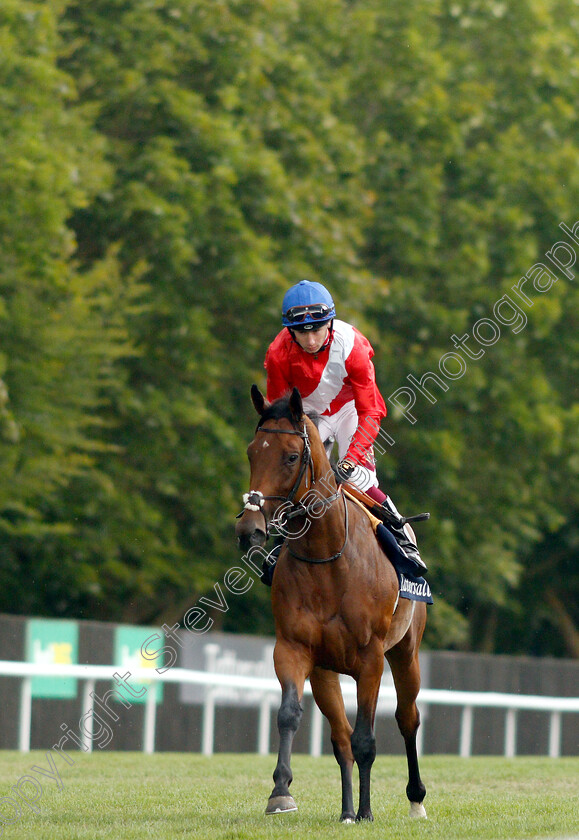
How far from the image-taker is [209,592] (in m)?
22.6

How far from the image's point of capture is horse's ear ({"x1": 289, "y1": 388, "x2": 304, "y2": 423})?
724 centimetres

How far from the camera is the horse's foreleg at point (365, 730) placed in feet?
24.3

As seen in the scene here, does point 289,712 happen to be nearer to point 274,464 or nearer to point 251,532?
point 251,532

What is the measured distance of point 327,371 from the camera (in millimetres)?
8078

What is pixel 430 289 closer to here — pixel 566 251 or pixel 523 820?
pixel 566 251

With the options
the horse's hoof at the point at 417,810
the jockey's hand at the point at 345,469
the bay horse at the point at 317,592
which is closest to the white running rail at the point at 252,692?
the horse's hoof at the point at 417,810

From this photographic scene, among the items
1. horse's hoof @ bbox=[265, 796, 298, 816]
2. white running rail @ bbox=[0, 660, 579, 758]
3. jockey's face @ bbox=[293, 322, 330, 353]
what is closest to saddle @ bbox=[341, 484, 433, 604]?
jockey's face @ bbox=[293, 322, 330, 353]

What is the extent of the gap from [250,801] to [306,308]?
3.06m

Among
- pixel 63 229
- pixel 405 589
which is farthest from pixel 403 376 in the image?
pixel 405 589

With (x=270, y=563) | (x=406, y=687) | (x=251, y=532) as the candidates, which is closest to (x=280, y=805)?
(x=270, y=563)

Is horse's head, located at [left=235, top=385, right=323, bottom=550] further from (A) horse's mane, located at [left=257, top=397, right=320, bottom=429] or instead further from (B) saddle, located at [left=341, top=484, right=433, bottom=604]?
(B) saddle, located at [left=341, top=484, right=433, bottom=604]

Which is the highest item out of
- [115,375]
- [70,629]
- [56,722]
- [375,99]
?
[375,99]

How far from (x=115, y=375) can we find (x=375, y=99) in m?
7.92

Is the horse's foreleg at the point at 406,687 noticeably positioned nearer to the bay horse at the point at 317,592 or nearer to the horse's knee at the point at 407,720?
the horse's knee at the point at 407,720
